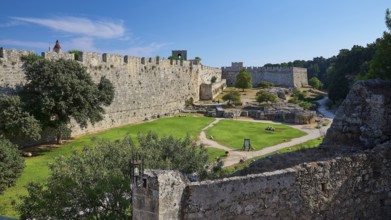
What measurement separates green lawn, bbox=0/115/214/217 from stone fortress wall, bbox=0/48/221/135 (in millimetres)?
2382

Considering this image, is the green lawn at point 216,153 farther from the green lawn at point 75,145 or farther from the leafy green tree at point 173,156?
the leafy green tree at point 173,156

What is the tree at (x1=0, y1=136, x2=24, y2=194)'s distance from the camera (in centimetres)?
1531

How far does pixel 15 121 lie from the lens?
1998 cm

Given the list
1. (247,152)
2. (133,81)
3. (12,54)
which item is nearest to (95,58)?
(133,81)

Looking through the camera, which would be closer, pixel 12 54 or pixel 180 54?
pixel 12 54

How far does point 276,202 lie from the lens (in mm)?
6898

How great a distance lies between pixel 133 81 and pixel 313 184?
2991 centimetres

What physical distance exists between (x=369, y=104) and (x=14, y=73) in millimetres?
19420

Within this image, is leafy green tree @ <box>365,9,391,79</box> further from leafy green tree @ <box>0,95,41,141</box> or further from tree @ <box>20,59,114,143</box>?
leafy green tree @ <box>0,95,41,141</box>

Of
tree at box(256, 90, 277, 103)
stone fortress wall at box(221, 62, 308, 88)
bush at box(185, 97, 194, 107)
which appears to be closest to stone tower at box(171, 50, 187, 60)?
stone fortress wall at box(221, 62, 308, 88)

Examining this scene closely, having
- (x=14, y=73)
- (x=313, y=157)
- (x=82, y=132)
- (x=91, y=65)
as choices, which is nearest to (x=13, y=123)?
(x=14, y=73)

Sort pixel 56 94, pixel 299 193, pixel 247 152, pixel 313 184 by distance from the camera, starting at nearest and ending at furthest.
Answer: pixel 299 193 → pixel 313 184 → pixel 56 94 → pixel 247 152

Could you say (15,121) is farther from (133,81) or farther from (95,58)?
(133,81)

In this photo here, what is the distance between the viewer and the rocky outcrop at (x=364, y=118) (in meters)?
9.36
